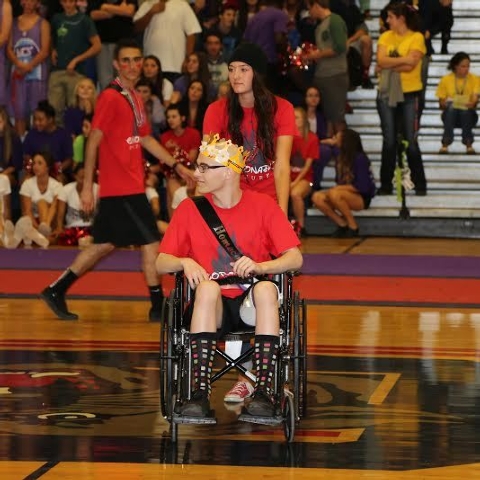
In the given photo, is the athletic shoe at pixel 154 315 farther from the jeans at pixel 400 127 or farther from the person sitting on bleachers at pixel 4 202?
the jeans at pixel 400 127

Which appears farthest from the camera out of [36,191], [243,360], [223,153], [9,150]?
[9,150]

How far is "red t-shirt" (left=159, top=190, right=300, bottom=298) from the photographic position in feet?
23.1

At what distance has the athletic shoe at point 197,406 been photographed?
6512 millimetres

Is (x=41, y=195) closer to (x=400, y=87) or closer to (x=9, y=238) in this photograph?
(x=9, y=238)

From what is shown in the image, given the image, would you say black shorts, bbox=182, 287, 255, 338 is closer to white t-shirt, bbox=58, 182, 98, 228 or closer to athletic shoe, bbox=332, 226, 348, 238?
white t-shirt, bbox=58, 182, 98, 228

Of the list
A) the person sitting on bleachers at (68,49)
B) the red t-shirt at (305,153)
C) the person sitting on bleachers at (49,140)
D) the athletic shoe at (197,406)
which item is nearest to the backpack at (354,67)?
the red t-shirt at (305,153)

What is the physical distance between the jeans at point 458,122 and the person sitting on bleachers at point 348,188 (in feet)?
5.66

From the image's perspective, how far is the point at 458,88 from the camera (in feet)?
59.6

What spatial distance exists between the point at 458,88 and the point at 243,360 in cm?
1181

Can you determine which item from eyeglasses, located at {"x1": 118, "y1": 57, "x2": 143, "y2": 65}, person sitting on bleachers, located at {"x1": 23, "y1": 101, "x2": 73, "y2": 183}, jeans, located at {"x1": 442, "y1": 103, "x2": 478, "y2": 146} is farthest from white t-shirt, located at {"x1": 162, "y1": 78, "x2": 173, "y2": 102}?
eyeglasses, located at {"x1": 118, "y1": 57, "x2": 143, "y2": 65}

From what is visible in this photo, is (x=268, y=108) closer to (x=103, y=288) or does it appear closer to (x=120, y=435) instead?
(x=120, y=435)

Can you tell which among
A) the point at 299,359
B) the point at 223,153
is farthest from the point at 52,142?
the point at 299,359

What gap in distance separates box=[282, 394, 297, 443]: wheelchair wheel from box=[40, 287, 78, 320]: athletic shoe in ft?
14.5

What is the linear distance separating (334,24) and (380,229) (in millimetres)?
2495
